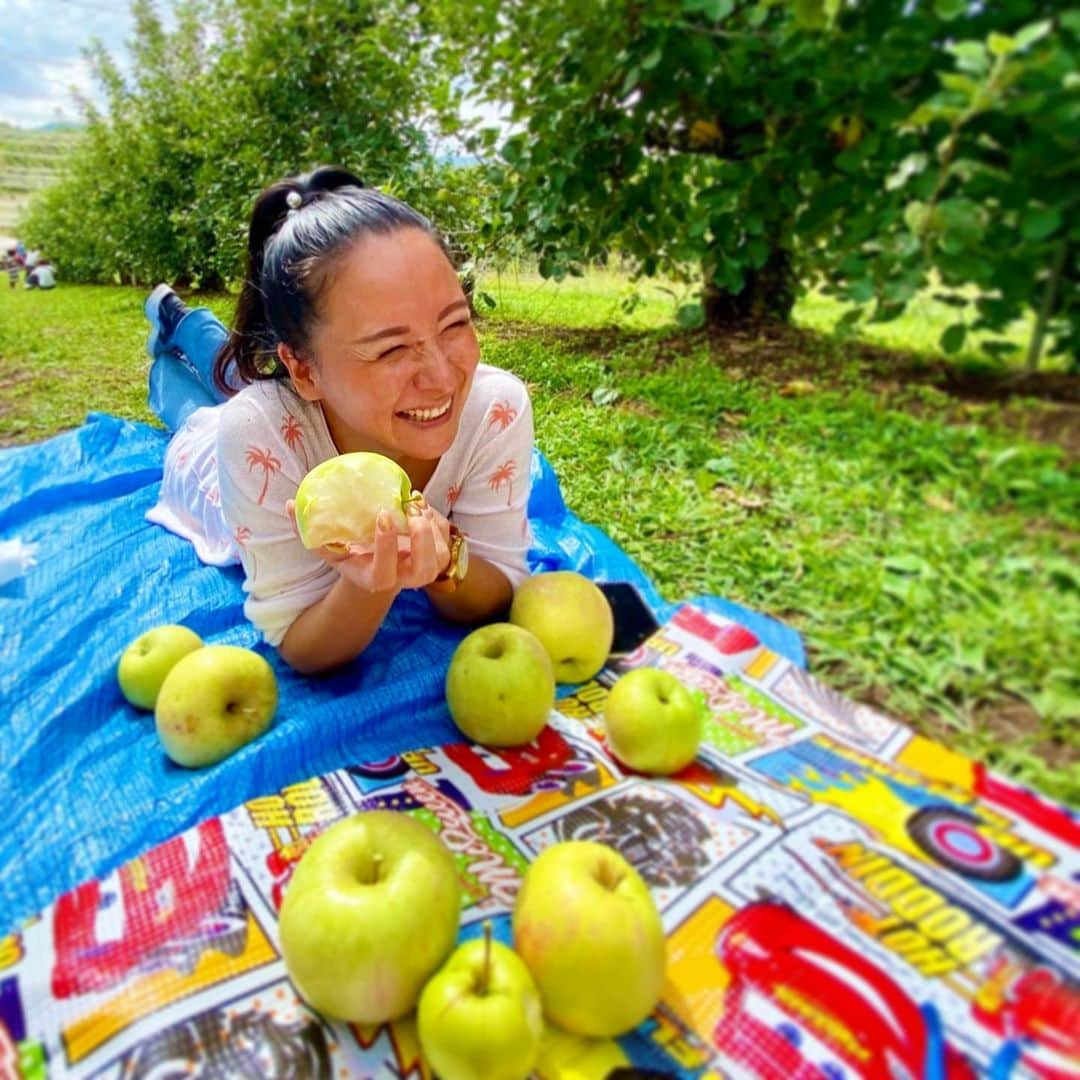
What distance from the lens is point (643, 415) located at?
169 centimetres

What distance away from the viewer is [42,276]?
7.51 metres

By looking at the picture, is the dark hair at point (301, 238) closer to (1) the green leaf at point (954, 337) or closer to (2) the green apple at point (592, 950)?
(1) the green leaf at point (954, 337)

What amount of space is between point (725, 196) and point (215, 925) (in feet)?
4.78

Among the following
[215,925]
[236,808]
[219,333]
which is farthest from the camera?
[219,333]

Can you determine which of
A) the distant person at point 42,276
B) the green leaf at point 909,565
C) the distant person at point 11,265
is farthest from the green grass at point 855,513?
the distant person at point 11,265

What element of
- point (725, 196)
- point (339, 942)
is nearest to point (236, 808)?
point (339, 942)

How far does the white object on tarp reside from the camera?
94.1 inches

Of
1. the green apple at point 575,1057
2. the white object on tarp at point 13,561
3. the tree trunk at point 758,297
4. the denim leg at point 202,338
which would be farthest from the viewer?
the denim leg at point 202,338

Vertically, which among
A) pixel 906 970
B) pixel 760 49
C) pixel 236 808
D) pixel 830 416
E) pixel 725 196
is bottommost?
pixel 236 808

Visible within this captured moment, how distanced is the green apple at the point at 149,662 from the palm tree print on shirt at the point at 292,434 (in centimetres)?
52

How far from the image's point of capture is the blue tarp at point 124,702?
1459mm

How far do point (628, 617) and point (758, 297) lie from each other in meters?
0.80

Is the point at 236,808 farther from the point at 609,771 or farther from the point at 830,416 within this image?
the point at 830,416

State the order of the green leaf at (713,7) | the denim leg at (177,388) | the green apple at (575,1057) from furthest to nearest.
→ the denim leg at (177,388), the green leaf at (713,7), the green apple at (575,1057)
